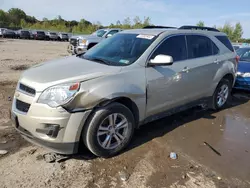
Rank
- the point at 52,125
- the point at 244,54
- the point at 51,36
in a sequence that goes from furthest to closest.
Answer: the point at 51,36, the point at 244,54, the point at 52,125

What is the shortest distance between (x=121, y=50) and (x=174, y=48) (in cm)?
96

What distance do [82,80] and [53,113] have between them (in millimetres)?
547

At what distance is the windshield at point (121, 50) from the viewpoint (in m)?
3.89

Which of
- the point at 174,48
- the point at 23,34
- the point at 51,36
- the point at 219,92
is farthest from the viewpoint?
the point at 51,36

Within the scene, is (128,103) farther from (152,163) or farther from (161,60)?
(152,163)

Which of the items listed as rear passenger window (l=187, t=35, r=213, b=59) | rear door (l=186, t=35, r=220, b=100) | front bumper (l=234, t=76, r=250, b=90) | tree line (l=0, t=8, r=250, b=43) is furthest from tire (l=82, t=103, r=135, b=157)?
tree line (l=0, t=8, r=250, b=43)

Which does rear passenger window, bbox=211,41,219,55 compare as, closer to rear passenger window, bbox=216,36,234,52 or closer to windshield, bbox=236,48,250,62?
rear passenger window, bbox=216,36,234,52

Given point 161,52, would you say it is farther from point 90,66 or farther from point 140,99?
point 90,66

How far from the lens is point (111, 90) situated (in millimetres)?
3330

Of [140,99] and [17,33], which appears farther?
[17,33]

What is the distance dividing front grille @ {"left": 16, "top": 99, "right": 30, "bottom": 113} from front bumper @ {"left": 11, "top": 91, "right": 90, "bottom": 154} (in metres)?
0.04

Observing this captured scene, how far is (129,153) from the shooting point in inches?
147

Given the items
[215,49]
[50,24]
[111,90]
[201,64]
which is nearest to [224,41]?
[215,49]

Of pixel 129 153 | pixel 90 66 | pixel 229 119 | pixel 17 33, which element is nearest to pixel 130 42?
pixel 90 66
